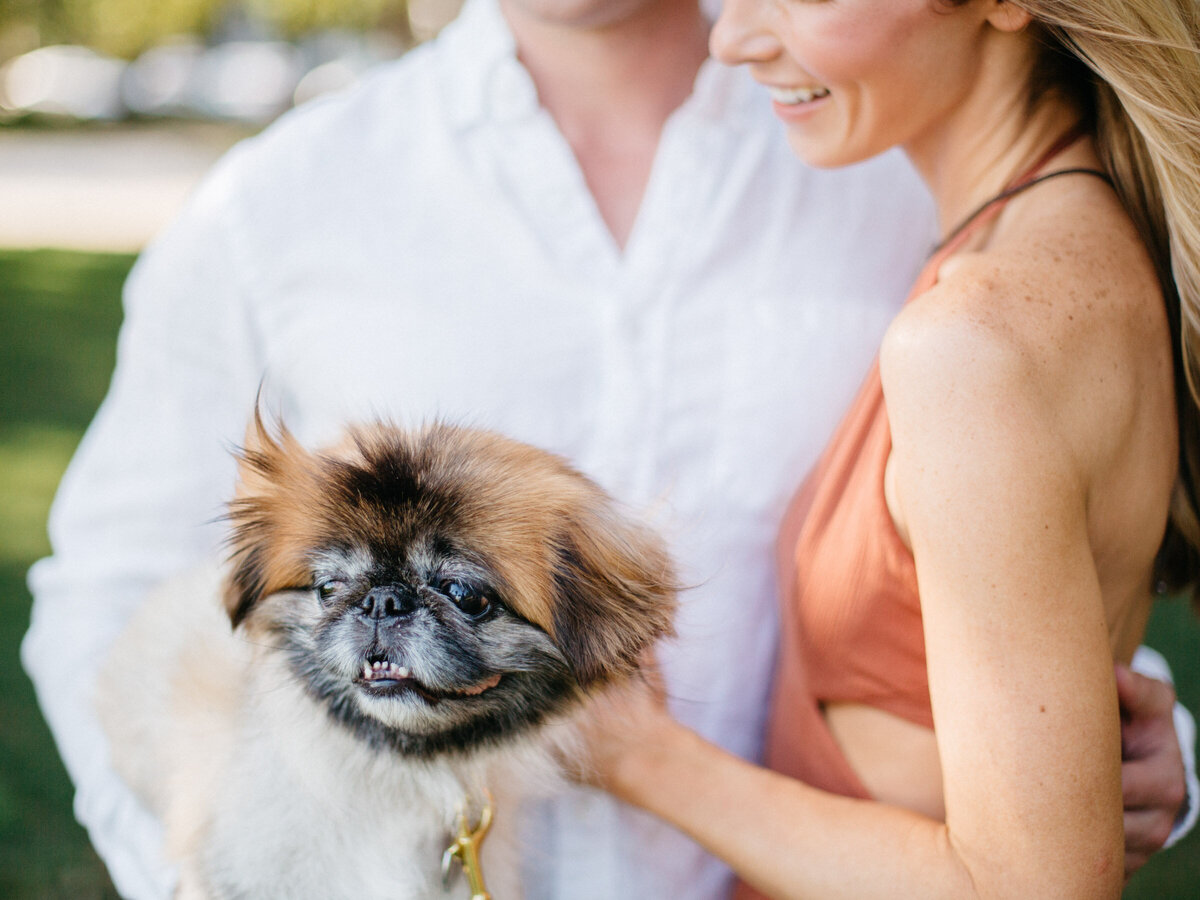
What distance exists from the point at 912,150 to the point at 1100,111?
0.29m

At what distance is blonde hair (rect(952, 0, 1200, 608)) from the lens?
4.59 feet

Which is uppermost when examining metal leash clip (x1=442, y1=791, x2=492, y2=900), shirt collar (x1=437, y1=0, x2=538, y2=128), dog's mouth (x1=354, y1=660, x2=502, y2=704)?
shirt collar (x1=437, y1=0, x2=538, y2=128)

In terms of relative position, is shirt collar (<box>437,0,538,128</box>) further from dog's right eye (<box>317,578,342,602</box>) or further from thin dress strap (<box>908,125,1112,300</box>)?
dog's right eye (<box>317,578,342,602</box>)

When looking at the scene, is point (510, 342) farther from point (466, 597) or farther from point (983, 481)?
point (983, 481)

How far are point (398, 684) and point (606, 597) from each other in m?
0.29

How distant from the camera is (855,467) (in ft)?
5.12

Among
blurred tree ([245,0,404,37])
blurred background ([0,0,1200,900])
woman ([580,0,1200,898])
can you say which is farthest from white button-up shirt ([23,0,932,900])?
blurred tree ([245,0,404,37])

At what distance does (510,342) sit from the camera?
1769 millimetres

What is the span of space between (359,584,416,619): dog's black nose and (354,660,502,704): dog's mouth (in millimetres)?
66

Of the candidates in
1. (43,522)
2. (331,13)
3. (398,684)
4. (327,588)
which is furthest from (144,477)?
(331,13)

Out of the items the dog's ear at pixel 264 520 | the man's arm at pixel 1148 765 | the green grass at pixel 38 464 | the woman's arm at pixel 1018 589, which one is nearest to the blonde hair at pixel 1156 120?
the woman's arm at pixel 1018 589

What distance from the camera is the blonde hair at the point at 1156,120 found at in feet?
4.59

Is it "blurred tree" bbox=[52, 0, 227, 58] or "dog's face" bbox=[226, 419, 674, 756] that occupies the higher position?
"blurred tree" bbox=[52, 0, 227, 58]

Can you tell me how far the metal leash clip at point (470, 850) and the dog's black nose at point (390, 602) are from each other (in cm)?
41
